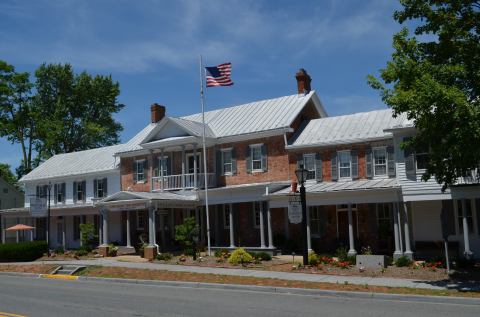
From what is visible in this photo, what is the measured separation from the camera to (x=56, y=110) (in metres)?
56.6

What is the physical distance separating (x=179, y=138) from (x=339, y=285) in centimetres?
1670

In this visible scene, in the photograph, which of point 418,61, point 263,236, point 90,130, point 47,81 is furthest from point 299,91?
point 47,81

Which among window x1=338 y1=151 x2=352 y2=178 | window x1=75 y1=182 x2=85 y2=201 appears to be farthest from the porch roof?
window x1=75 y1=182 x2=85 y2=201

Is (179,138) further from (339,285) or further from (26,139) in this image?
(26,139)

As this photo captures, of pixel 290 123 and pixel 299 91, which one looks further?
pixel 299 91

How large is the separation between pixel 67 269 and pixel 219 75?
12.1 meters

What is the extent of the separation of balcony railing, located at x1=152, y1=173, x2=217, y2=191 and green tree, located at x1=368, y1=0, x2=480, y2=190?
15.4 metres

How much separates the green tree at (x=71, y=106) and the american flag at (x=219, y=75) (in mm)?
32618

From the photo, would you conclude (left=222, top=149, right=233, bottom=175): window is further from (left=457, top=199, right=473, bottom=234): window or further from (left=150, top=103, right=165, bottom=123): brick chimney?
(left=457, top=199, right=473, bottom=234): window

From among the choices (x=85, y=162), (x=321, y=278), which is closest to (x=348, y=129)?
(x=321, y=278)

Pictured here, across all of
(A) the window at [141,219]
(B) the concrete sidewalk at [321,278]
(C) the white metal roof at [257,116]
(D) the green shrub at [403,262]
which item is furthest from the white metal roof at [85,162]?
(D) the green shrub at [403,262]

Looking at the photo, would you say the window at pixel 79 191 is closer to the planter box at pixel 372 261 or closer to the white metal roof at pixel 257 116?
the white metal roof at pixel 257 116

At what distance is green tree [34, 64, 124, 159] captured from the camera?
5706 cm

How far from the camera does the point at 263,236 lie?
2678 centimetres
